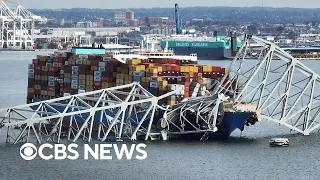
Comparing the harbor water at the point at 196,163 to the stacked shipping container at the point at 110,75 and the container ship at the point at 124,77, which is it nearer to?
the container ship at the point at 124,77

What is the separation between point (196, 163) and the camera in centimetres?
5316

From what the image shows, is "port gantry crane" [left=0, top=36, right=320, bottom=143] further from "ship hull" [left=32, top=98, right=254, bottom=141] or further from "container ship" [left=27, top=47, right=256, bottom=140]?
"container ship" [left=27, top=47, right=256, bottom=140]

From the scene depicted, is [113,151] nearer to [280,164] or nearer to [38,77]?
[280,164]

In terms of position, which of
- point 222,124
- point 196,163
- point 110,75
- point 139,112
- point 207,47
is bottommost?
point 207,47

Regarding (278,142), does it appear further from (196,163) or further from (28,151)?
(28,151)

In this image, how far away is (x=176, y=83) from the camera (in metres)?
62.6

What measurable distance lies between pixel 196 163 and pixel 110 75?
570 inches

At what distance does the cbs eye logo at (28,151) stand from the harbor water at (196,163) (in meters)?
0.34

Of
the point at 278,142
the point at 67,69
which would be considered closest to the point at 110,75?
the point at 67,69

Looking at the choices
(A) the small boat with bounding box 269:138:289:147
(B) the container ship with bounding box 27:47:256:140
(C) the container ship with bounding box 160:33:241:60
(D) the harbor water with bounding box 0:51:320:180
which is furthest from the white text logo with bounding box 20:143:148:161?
(C) the container ship with bounding box 160:33:241:60

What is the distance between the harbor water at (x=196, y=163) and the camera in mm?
50031

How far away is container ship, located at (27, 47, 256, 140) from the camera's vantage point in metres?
60.6

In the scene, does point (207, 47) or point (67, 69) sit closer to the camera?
point (67, 69)

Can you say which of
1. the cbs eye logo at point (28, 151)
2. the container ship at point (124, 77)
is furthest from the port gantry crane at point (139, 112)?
the container ship at point (124, 77)
